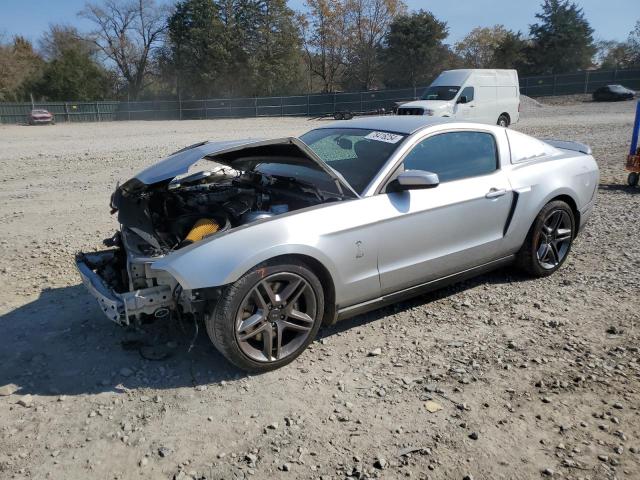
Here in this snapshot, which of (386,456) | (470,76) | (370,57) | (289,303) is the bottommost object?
(386,456)

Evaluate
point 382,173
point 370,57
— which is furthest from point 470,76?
point 370,57

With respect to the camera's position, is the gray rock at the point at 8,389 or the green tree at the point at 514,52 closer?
the gray rock at the point at 8,389

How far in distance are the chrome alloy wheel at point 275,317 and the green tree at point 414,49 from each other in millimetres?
50926

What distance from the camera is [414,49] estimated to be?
52438 mm

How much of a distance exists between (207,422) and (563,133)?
1771 centimetres

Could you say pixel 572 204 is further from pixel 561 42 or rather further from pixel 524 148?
pixel 561 42

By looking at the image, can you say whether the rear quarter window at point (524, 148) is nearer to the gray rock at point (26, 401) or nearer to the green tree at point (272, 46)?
the gray rock at point (26, 401)

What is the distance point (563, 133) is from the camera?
17.6 meters

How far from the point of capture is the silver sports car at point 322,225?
324 centimetres

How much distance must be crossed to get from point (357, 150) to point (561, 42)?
5624 cm

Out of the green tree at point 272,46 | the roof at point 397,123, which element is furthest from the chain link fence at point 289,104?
the roof at point 397,123

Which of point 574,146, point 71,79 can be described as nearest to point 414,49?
point 71,79

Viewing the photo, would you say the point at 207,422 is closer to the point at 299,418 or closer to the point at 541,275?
the point at 299,418

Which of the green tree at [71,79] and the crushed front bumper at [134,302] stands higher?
the green tree at [71,79]
